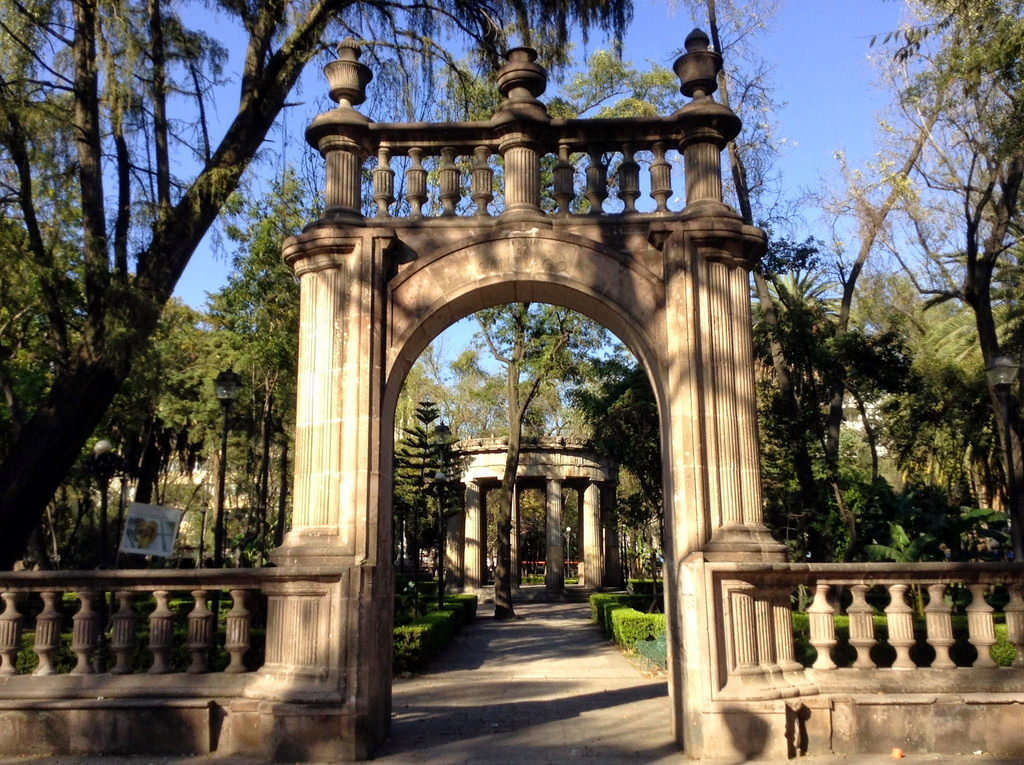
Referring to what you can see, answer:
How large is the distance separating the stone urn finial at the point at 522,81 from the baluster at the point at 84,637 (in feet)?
20.4

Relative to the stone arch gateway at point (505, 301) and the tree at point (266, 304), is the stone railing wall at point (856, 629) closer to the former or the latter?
the stone arch gateway at point (505, 301)

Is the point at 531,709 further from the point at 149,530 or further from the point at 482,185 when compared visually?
the point at 482,185

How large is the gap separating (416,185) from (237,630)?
15.2ft

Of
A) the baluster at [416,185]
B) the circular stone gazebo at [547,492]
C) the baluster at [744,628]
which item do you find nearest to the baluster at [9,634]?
the baluster at [416,185]

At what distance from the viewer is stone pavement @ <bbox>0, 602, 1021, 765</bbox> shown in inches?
294

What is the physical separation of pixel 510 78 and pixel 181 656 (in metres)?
8.72

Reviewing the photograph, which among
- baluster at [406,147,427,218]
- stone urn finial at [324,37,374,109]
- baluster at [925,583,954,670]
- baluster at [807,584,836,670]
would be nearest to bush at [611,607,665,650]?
baluster at [807,584,836,670]

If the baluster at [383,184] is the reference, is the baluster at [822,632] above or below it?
below

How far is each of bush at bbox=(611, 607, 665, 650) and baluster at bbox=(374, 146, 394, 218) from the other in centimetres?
976

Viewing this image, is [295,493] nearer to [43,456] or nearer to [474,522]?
[43,456]

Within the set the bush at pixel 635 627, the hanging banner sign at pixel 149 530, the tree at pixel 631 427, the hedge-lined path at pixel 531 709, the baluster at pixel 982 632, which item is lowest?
the hedge-lined path at pixel 531 709

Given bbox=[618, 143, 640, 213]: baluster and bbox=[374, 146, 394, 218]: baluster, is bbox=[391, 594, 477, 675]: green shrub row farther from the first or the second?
bbox=[618, 143, 640, 213]: baluster

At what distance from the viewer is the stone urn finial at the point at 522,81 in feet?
28.7

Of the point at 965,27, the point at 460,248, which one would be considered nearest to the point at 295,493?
the point at 460,248
